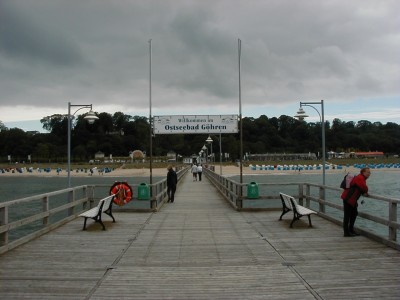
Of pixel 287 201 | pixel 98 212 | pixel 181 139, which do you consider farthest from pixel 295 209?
pixel 181 139

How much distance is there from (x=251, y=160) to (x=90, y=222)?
147056 mm

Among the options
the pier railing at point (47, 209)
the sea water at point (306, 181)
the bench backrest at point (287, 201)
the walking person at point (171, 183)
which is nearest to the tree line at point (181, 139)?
the sea water at point (306, 181)

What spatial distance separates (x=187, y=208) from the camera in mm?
16578

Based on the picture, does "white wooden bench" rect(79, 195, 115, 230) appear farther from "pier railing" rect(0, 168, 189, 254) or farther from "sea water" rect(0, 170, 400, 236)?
"sea water" rect(0, 170, 400, 236)

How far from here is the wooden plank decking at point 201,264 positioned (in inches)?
226

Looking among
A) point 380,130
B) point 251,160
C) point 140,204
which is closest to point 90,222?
point 140,204

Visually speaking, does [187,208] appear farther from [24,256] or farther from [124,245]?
[24,256]

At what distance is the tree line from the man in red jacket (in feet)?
447

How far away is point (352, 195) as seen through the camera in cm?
908

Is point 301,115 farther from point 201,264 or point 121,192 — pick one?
point 201,264

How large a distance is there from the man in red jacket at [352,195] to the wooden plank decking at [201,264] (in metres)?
0.37

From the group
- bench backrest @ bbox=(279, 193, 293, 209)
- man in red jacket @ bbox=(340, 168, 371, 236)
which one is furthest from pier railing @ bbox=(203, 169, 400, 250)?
bench backrest @ bbox=(279, 193, 293, 209)

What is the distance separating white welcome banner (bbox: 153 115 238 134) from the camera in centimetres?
2267

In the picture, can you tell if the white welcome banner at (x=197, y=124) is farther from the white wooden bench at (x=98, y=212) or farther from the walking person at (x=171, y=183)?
the white wooden bench at (x=98, y=212)
